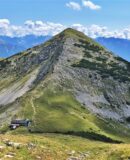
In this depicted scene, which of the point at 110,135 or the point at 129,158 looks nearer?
the point at 129,158

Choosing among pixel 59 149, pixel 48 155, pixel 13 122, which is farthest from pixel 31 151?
pixel 13 122

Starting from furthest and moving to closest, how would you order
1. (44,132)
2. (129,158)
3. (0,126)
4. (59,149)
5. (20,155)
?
1. (0,126)
2. (44,132)
3. (59,149)
4. (129,158)
5. (20,155)

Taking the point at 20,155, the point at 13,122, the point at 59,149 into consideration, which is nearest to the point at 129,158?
the point at 59,149

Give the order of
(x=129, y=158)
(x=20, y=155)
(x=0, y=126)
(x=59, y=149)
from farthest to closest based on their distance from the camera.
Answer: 1. (x=0, y=126)
2. (x=59, y=149)
3. (x=129, y=158)
4. (x=20, y=155)

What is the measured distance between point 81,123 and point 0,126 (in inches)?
1516

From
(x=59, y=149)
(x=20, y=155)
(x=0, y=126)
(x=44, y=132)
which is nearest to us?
(x=20, y=155)

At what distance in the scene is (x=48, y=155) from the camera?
40062 millimetres

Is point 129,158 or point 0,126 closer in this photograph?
point 129,158

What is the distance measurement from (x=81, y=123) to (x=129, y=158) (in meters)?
156

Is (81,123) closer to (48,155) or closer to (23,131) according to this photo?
(23,131)

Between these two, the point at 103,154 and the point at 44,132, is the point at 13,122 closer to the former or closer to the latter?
the point at 44,132

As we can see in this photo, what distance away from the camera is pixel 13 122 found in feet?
615

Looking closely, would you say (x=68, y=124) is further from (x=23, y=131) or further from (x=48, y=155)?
(x=48, y=155)

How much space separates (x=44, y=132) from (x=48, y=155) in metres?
138
